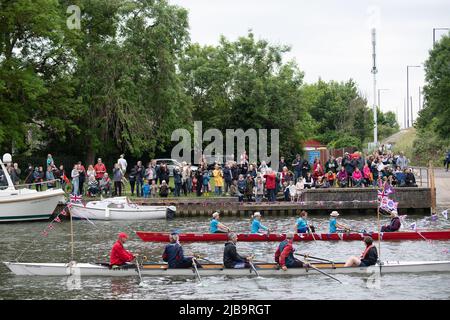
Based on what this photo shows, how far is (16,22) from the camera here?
5750cm

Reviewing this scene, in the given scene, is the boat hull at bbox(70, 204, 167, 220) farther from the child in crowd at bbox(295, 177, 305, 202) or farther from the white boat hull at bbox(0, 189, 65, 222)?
the child in crowd at bbox(295, 177, 305, 202)

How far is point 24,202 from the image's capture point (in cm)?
4684

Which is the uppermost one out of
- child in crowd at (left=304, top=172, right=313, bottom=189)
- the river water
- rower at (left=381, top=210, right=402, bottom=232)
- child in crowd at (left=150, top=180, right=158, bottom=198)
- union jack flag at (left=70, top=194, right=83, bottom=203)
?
child in crowd at (left=304, top=172, right=313, bottom=189)

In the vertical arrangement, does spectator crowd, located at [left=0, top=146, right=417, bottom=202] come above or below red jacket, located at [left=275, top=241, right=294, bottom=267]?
above

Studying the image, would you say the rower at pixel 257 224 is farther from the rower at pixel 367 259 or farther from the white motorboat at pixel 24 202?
the white motorboat at pixel 24 202

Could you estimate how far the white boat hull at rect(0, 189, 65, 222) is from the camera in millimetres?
46531

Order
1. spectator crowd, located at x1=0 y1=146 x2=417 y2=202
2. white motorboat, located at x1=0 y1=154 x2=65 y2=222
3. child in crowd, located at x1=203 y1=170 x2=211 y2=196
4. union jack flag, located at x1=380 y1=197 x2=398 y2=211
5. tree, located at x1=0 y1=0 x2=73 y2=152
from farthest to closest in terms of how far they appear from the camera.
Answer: tree, located at x1=0 y1=0 x2=73 y2=152, child in crowd, located at x1=203 y1=170 x2=211 y2=196, spectator crowd, located at x1=0 y1=146 x2=417 y2=202, white motorboat, located at x1=0 y1=154 x2=65 y2=222, union jack flag, located at x1=380 y1=197 x2=398 y2=211

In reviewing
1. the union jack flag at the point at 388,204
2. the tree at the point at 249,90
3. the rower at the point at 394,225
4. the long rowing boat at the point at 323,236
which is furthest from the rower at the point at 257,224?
the tree at the point at 249,90

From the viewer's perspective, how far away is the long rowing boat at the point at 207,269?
96.3ft

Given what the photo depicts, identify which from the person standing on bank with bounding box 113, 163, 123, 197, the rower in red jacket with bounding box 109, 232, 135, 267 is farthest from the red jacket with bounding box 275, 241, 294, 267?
the person standing on bank with bounding box 113, 163, 123, 197

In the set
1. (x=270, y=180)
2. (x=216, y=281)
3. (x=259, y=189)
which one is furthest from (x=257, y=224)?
(x=259, y=189)

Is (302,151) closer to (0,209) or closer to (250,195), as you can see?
(250,195)
